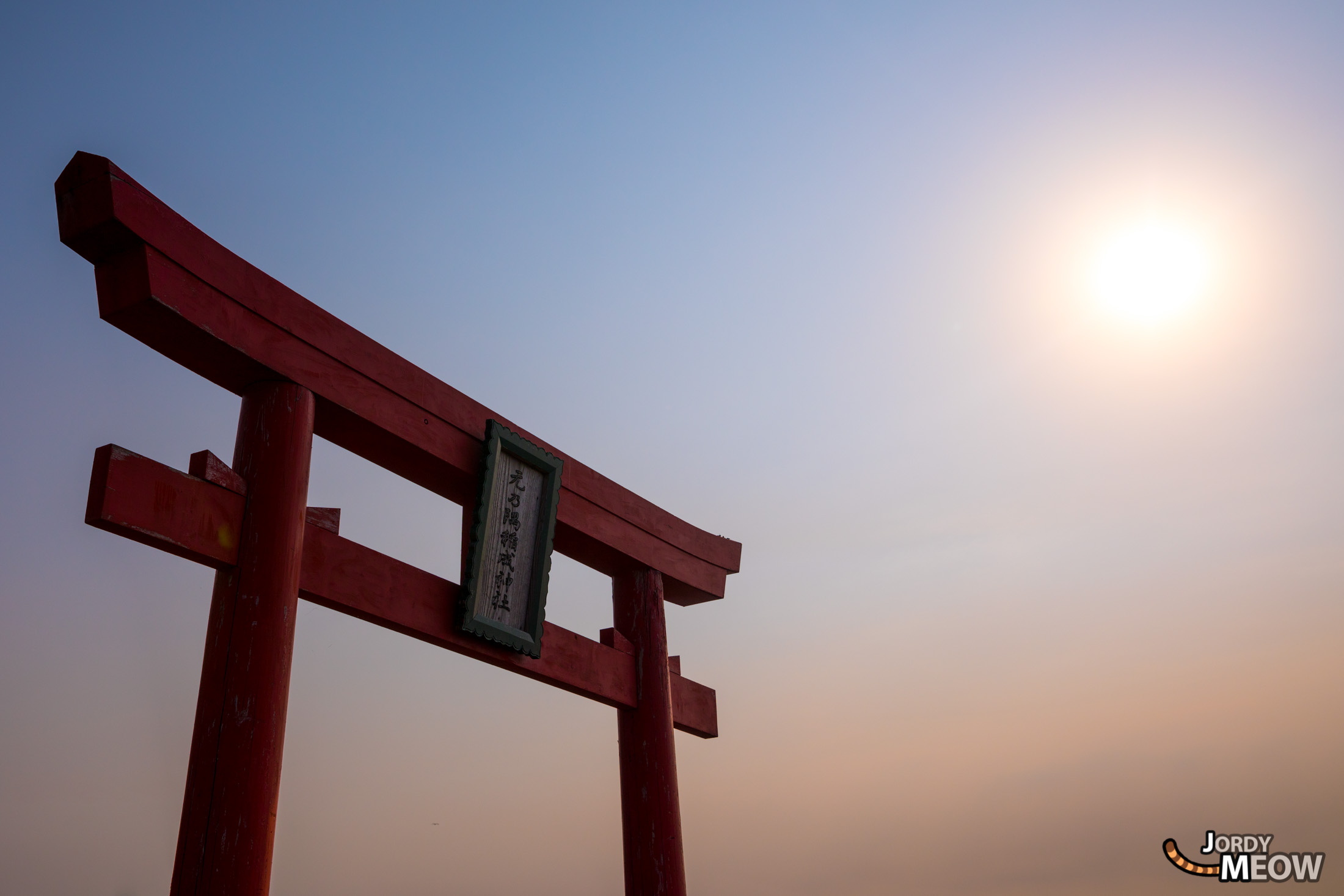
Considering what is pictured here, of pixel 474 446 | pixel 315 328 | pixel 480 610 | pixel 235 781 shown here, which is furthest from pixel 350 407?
pixel 235 781

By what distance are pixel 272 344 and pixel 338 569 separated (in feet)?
3.53

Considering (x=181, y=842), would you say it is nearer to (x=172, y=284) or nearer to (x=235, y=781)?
(x=235, y=781)

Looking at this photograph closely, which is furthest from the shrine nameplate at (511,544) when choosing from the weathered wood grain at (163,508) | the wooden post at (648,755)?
the weathered wood grain at (163,508)

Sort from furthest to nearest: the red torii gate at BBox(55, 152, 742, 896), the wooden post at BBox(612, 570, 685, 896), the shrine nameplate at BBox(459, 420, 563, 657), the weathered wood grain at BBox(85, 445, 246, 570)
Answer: the wooden post at BBox(612, 570, 685, 896) < the shrine nameplate at BBox(459, 420, 563, 657) < the red torii gate at BBox(55, 152, 742, 896) < the weathered wood grain at BBox(85, 445, 246, 570)

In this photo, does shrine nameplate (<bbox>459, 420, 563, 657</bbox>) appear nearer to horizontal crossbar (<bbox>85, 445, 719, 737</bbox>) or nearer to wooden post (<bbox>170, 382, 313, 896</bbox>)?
horizontal crossbar (<bbox>85, 445, 719, 737</bbox>)

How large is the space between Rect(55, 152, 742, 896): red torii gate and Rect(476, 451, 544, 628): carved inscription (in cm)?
16

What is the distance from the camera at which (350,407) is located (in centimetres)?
448

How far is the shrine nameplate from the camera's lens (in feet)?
16.3

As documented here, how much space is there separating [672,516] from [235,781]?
3.66 metres

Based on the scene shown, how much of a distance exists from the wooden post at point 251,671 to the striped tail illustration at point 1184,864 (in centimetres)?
922

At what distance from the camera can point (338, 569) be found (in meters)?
4.32

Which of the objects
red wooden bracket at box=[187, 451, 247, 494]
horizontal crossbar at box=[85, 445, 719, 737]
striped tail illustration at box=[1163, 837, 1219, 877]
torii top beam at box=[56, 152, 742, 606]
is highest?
torii top beam at box=[56, 152, 742, 606]

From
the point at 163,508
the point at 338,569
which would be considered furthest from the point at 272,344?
the point at 338,569

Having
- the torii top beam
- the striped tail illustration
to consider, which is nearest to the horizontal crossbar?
the torii top beam
